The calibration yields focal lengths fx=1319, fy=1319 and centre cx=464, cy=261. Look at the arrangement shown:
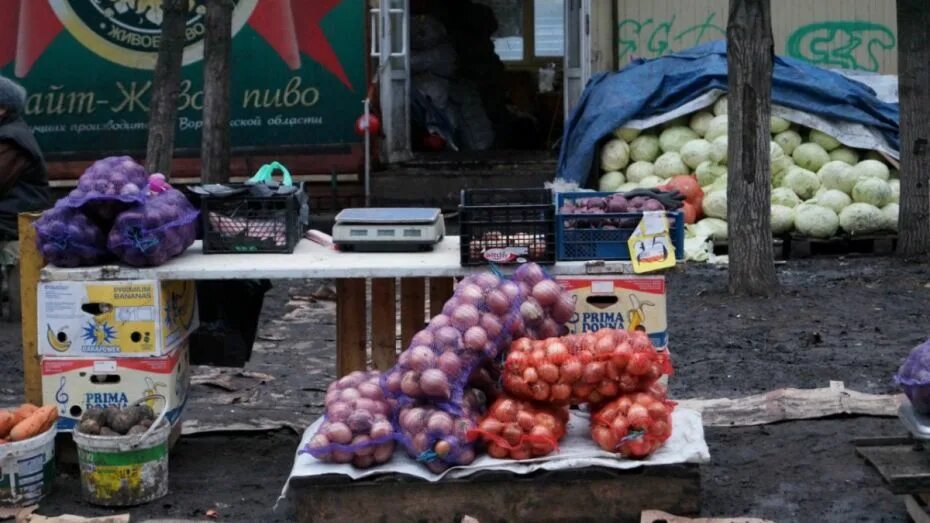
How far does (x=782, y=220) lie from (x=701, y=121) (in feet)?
5.39

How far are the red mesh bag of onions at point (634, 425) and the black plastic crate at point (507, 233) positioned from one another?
830mm

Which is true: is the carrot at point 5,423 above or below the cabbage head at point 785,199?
below

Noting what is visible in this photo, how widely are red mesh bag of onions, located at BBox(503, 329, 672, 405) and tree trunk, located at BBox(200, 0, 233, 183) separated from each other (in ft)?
22.5

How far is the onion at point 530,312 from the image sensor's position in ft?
18.0

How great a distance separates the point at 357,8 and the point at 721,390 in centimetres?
798

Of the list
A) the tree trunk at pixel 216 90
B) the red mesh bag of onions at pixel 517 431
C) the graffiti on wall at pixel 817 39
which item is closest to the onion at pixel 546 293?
the red mesh bag of onions at pixel 517 431

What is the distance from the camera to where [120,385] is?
232 inches

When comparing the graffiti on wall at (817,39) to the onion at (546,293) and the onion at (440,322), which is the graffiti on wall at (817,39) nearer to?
the onion at (546,293)

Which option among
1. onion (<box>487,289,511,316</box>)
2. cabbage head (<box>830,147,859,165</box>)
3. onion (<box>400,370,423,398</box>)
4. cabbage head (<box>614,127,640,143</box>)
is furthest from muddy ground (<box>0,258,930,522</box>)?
cabbage head (<box>614,127,640,143</box>)

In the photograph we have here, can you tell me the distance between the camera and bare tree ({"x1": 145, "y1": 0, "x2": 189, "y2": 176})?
430 inches

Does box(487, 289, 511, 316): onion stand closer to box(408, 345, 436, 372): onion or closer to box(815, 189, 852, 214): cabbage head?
box(408, 345, 436, 372): onion

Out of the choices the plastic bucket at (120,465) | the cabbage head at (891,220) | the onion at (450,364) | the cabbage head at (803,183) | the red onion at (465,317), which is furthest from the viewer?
the cabbage head at (803,183)

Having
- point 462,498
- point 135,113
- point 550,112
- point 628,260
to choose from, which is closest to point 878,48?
point 550,112

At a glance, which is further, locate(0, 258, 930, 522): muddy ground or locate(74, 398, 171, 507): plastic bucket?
locate(0, 258, 930, 522): muddy ground
